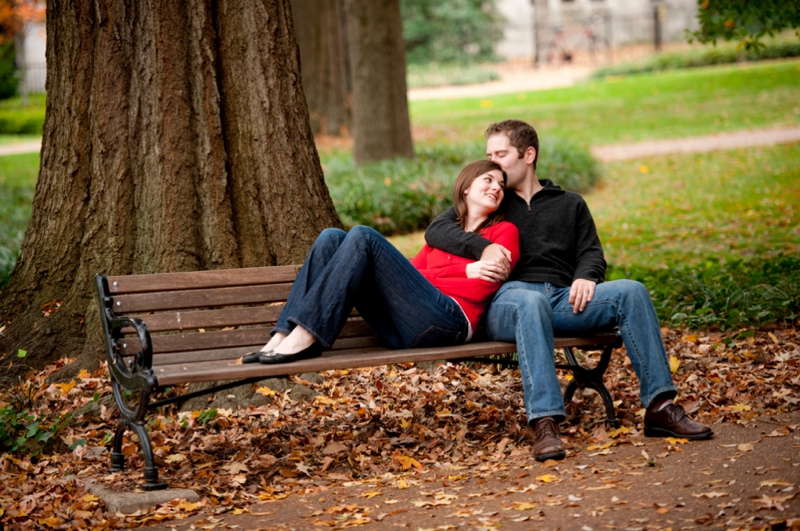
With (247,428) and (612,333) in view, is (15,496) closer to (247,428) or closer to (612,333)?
(247,428)

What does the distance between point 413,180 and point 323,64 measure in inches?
308

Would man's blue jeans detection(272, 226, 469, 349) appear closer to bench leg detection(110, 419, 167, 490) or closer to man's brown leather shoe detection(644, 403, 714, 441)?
bench leg detection(110, 419, 167, 490)

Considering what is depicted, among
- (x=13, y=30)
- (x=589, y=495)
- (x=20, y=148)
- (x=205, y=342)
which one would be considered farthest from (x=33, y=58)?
(x=589, y=495)

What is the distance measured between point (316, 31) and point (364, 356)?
51.3 feet

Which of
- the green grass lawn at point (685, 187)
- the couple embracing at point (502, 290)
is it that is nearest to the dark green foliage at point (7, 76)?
the green grass lawn at point (685, 187)

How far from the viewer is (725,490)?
364 cm

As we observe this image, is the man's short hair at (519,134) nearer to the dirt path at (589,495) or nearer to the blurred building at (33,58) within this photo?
the dirt path at (589,495)

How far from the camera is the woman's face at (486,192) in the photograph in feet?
15.2

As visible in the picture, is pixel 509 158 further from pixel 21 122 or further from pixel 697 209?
pixel 21 122

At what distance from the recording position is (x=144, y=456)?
403 cm

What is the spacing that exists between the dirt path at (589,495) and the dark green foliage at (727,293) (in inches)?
85.7

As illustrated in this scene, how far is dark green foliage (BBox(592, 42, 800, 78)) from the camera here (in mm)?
26844

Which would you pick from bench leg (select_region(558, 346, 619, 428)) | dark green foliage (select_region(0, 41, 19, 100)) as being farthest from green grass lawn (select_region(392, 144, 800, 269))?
dark green foliage (select_region(0, 41, 19, 100))

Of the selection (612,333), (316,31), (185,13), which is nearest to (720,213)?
(612,333)
